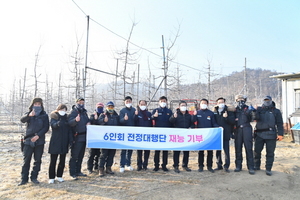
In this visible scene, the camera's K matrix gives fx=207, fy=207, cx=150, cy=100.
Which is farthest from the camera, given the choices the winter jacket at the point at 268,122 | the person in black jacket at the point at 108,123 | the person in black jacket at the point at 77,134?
the winter jacket at the point at 268,122

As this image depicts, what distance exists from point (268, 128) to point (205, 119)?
1.65 meters

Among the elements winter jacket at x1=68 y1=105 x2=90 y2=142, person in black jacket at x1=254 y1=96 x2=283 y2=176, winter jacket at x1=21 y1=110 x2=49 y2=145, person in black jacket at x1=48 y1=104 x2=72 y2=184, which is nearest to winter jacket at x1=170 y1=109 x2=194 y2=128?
person in black jacket at x1=254 y1=96 x2=283 y2=176

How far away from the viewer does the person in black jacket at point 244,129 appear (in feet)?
18.4

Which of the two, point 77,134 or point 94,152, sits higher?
point 77,134

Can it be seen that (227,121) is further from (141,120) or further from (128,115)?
(128,115)

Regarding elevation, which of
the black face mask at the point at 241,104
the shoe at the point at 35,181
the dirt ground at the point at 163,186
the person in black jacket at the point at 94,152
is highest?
the black face mask at the point at 241,104

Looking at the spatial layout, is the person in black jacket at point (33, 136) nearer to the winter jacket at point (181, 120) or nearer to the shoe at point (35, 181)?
the shoe at point (35, 181)

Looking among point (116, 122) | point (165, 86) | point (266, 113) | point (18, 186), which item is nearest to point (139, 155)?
point (116, 122)

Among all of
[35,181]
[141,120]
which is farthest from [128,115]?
[35,181]

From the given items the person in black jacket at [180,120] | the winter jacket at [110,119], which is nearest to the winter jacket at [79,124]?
the winter jacket at [110,119]

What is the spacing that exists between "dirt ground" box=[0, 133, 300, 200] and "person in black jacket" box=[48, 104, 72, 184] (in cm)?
34

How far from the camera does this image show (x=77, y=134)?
5.20m

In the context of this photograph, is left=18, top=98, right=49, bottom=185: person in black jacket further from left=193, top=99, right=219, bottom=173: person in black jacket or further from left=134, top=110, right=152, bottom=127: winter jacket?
left=193, top=99, right=219, bottom=173: person in black jacket

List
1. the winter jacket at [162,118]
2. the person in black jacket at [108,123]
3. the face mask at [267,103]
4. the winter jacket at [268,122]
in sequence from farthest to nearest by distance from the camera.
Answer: the winter jacket at [162,118], the face mask at [267,103], the winter jacket at [268,122], the person in black jacket at [108,123]
